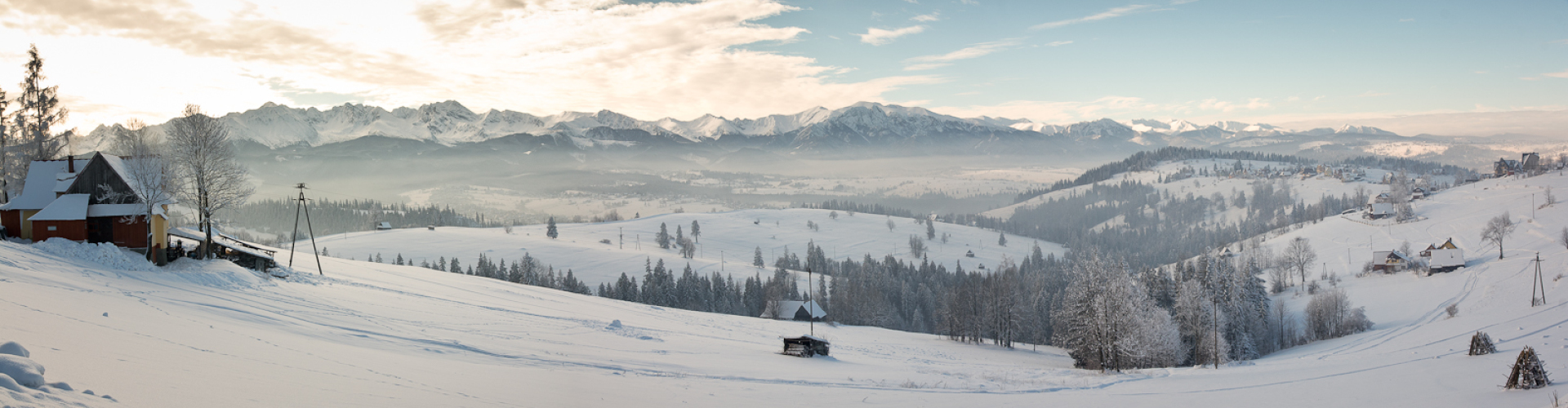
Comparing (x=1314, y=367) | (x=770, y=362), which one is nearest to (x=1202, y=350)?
(x=1314, y=367)

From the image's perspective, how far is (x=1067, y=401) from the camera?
18.2 meters

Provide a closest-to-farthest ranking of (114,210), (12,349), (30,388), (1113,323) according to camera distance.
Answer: (30,388) → (12,349) → (114,210) → (1113,323)

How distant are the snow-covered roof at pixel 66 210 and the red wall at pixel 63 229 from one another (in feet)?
0.87

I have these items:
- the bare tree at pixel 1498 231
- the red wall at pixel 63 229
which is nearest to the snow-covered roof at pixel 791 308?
the red wall at pixel 63 229

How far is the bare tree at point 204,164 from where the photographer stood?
33125 mm

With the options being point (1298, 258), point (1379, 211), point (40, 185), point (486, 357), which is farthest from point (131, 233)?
point (1379, 211)

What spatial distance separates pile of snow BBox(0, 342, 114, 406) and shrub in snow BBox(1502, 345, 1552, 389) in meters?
27.4

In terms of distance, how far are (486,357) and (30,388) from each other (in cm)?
1162

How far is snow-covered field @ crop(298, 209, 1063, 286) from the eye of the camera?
11894 centimetres

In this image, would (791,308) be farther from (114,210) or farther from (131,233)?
(114,210)

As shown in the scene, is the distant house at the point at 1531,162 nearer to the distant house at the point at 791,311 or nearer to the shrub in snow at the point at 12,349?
the distant house at the point at 791,311

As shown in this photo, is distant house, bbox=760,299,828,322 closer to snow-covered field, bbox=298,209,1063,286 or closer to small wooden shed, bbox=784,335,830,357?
snow-covered field, bbox=298,209,1063,286

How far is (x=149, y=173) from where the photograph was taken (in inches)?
1248

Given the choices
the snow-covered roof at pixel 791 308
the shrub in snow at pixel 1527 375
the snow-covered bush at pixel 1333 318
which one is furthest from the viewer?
the snow-covered roof at pixel 791 308
